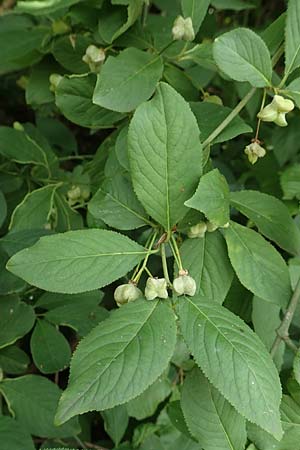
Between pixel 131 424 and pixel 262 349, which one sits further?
pixel 131 424

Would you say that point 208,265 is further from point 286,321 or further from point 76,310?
point 76,310

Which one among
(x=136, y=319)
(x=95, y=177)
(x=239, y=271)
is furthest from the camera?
(x=95, y=177)

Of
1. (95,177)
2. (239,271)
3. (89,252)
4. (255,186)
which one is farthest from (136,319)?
(255,186)

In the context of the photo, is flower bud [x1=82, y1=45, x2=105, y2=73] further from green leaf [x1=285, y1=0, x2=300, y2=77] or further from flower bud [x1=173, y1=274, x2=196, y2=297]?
flower bud [x1=173, y1=274, x2=196, y2=297]

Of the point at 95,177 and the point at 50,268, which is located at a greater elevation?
the point at 50,268

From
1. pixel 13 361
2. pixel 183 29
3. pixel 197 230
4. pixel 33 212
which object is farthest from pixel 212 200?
pixel 13 361

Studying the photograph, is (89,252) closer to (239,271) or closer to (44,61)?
(239,271)

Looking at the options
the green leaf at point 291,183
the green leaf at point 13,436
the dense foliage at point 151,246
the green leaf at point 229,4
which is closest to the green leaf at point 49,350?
the dense foliage at point 151,246

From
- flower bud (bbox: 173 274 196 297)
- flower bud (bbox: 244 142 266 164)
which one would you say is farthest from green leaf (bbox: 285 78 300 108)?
flower bud (bbox: 173 274 196 297)
